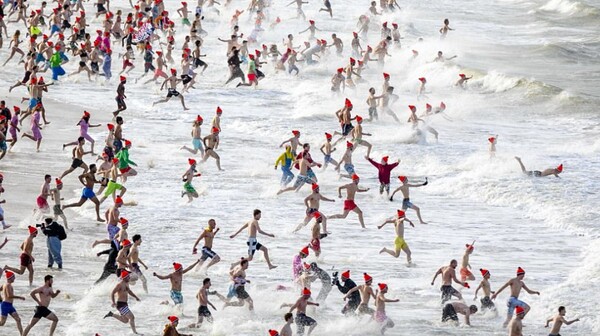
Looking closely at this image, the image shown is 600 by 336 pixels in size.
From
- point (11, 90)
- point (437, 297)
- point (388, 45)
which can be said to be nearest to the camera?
point (437, 297)

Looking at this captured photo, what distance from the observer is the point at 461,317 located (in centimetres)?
1850

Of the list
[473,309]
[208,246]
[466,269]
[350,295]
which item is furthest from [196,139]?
[473,309]

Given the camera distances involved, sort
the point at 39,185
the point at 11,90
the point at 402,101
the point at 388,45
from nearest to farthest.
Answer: the point at 39,185
the point at 11,90
the point at 402,101
the point at 388,45

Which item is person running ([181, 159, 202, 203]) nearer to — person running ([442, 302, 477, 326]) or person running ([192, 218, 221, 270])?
person running ([192, 218, 221, 270])

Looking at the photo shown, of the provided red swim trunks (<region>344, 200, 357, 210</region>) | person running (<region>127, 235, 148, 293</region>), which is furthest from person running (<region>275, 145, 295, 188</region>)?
person running (<region>127, 235, 148, 293</region>)

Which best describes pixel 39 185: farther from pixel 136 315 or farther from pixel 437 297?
pixel 437 297

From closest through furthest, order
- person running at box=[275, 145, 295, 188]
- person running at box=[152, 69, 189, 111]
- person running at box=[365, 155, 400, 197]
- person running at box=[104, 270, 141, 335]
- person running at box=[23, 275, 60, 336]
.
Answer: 1. person running at box=[23, 275, 60, 336]
2. person running at box=[104, 270, 141, 335]
3. person running at box=[365, 155, 400, 197]
4. person running at box=[275, 145, 295, 188]
5. person running at box=[152, 69, 189, 111]

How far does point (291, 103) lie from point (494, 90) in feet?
24.5

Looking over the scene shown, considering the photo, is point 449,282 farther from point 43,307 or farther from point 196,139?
point 196,139

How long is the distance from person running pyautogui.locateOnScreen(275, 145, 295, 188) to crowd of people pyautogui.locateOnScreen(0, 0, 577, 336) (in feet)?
0.14

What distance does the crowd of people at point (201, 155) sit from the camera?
1805cm

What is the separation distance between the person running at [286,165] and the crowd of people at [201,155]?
0.04m

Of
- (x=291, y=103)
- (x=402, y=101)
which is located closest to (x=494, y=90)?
(x=402, y=101)

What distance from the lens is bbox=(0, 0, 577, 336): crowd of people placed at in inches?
711
